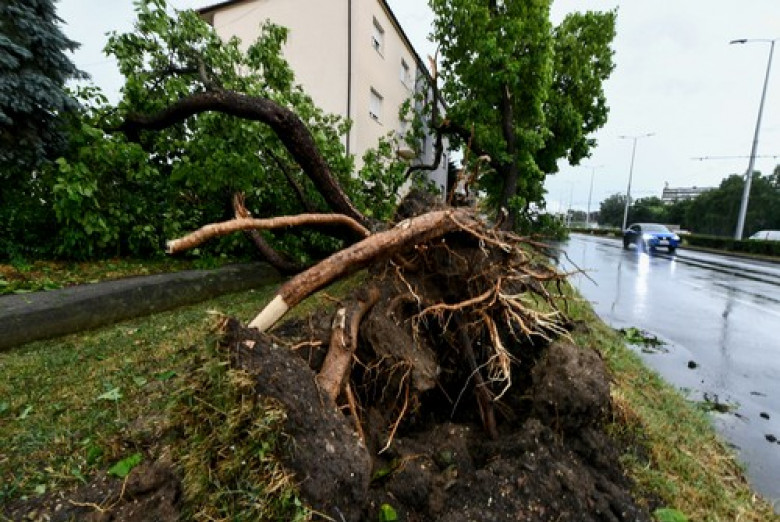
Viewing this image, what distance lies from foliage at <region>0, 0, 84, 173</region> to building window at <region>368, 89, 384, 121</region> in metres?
9.66

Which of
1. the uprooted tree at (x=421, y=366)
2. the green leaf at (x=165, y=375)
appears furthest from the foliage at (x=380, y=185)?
the green leaf at (x=165, y=375)

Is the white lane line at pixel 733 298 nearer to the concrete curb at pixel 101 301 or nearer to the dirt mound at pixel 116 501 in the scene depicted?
the concrete curb at pixel 101 301

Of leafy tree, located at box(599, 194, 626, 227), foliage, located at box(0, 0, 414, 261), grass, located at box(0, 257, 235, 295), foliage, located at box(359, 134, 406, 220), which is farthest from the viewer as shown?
leafy tree, located at box(599, 194, 626, 227)

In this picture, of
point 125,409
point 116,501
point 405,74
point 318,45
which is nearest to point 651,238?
point 405,74

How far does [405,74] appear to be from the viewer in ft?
58.7

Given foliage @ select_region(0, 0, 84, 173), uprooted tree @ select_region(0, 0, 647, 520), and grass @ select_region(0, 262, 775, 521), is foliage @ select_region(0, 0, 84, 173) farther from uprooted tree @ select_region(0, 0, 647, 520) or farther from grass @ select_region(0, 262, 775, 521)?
grass @ select_region(0, 262, 775, 521)

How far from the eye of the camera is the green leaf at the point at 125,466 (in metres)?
1.55

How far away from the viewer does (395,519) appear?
145 cm

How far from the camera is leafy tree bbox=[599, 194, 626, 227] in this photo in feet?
247

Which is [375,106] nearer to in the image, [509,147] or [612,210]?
[509,147]

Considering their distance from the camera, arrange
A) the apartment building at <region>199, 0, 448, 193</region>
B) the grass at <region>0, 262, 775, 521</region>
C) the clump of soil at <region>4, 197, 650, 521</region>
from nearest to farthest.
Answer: the grass at <region>0, 262, 775, 521</region>, the clump of soil at <region>4, 197, 650, 521</region>, the apartment building at <region>199, 0, 448, 193</region>

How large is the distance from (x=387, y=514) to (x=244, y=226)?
1.31 meters

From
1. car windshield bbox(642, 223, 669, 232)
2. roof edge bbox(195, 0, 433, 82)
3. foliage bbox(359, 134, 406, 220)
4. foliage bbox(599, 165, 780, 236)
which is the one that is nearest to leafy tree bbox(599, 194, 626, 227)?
foliage bbox(599, 165, 780, 236)

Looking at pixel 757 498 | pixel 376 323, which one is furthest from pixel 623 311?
pixel 376 323
